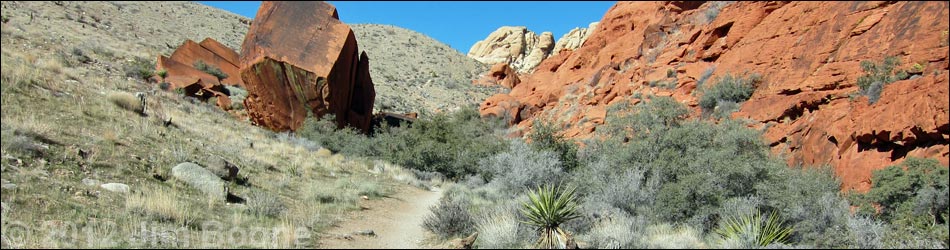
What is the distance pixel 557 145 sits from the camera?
1681 cm

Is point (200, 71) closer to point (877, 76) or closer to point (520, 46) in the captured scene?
point (877, 76)

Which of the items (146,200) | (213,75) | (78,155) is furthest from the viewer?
(213,75)

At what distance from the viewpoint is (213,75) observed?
90.7 ft

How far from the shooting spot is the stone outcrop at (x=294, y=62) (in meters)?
20.2

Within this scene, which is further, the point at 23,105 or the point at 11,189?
the point at 23,105

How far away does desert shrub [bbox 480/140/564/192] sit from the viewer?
1278cm

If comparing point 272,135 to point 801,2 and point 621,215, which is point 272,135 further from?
point 801,2

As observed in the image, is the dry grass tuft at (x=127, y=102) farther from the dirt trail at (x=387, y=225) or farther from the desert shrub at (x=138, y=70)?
the desert shrub at (x=138, y=70)

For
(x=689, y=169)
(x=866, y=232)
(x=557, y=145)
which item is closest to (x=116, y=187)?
(x=689, y=169)

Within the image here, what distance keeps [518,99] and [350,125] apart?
12028mm

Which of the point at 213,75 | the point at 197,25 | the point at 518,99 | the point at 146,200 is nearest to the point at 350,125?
the point at 213,75

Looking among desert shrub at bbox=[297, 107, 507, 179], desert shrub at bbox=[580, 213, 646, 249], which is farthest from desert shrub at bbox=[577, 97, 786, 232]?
desert shrub at bbox=[297, 107, 507, 179]

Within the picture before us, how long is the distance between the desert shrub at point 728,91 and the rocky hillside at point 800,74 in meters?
0.26

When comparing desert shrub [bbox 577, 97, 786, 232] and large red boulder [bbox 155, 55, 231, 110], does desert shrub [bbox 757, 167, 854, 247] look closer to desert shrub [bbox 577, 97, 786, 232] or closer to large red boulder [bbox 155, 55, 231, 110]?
desert shrub [bbox 577, 97, 786, 232]
